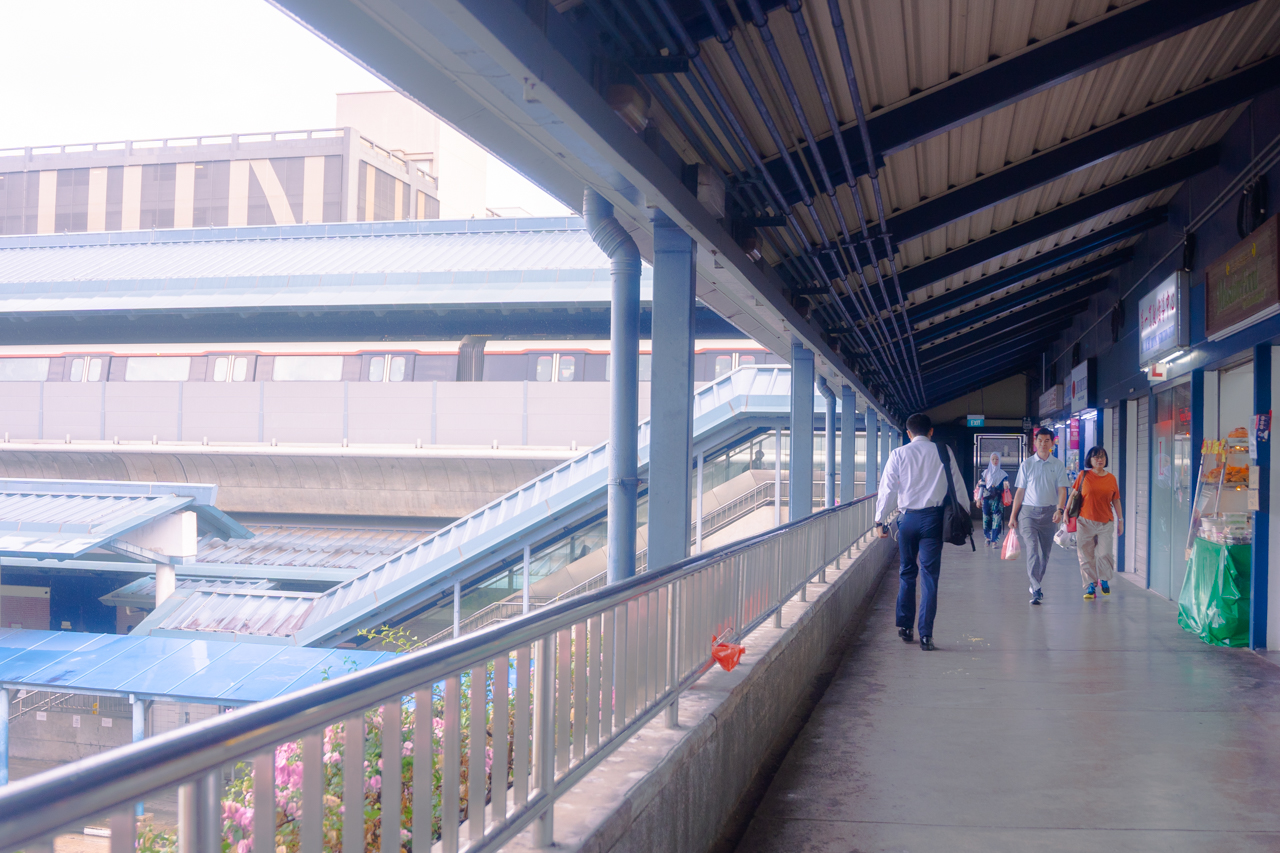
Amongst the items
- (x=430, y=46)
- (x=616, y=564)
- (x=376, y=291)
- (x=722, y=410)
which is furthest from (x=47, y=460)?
(x=430, y=46)

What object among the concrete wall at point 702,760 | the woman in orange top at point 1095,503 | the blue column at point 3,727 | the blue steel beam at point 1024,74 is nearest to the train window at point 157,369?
the blue column at point 3,727

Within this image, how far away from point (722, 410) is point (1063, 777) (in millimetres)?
17305

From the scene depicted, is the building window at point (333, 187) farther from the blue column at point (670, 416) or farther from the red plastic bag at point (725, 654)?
the red plastic bag at point (725, 654)

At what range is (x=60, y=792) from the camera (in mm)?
1062

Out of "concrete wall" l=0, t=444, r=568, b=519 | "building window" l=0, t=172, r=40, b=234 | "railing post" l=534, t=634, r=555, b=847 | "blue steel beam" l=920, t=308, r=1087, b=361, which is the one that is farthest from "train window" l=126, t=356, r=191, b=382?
"building window" l=0, t=172, r=40, b=234

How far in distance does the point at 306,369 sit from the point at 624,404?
27.6 m

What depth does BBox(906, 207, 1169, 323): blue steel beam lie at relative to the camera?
10.9 metres

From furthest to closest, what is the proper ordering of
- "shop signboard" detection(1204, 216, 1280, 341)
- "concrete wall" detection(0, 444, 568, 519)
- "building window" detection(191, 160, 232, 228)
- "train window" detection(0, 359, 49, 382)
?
1. "building window" detection(191, 160, 232, 228)
2. "train window" detection(0, 359, 49, 382)
3. "concrete wall" detection(0, 444, 568, 519)
4. "shop signboard" detection(1204, 216, 1280, 341)

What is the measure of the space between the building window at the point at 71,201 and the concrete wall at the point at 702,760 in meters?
63.6

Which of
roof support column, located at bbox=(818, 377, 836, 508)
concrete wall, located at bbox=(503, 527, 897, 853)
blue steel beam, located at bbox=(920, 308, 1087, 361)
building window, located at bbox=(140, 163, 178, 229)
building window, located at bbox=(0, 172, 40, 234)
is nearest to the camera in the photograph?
concrete wall, located at bbox=(503, 527, 897, 853)

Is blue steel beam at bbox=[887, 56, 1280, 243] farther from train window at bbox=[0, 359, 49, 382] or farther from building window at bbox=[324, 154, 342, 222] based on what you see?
building window at bbox=[324, 154, 342, 222]

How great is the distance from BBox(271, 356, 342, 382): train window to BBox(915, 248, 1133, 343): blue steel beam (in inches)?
839

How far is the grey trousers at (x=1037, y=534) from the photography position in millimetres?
9812

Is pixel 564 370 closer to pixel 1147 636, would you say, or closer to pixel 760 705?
pixel 1147 636
